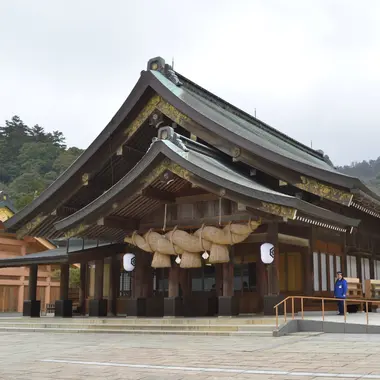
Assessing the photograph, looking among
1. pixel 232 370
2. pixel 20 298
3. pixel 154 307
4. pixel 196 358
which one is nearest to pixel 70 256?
pixel 154 307

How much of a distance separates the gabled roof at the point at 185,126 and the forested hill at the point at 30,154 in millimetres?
53782

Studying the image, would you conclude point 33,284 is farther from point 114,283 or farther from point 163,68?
point 163,68

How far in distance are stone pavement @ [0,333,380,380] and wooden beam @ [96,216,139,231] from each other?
15.0ft

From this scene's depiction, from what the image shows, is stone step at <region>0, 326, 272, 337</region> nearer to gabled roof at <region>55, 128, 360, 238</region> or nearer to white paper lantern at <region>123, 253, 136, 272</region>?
white paper lantern at <region>123, 253, 136, 272</region>

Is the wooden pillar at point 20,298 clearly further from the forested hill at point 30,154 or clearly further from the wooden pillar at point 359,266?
the forested hill at point 30,154

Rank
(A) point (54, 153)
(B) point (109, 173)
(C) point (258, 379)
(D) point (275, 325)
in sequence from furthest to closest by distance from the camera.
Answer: (A) point (54, 153) < (B) point (109, 173) < (D) point (275, 325) < (C) point (258, 379)

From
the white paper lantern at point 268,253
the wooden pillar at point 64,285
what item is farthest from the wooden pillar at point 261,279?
the wooden pillar at point 64,285

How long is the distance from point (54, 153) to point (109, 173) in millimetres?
69891

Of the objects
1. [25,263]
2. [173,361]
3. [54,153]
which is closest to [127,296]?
[25,263]

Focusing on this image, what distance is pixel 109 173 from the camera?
1869 cm

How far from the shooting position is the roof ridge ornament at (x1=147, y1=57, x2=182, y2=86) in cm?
1753

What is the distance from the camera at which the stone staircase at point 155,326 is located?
12.4m

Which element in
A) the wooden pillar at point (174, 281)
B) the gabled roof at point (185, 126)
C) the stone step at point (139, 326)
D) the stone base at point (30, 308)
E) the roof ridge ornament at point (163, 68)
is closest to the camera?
the stone step at point (139, 326)

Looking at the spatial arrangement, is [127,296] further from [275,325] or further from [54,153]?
[54,153]
